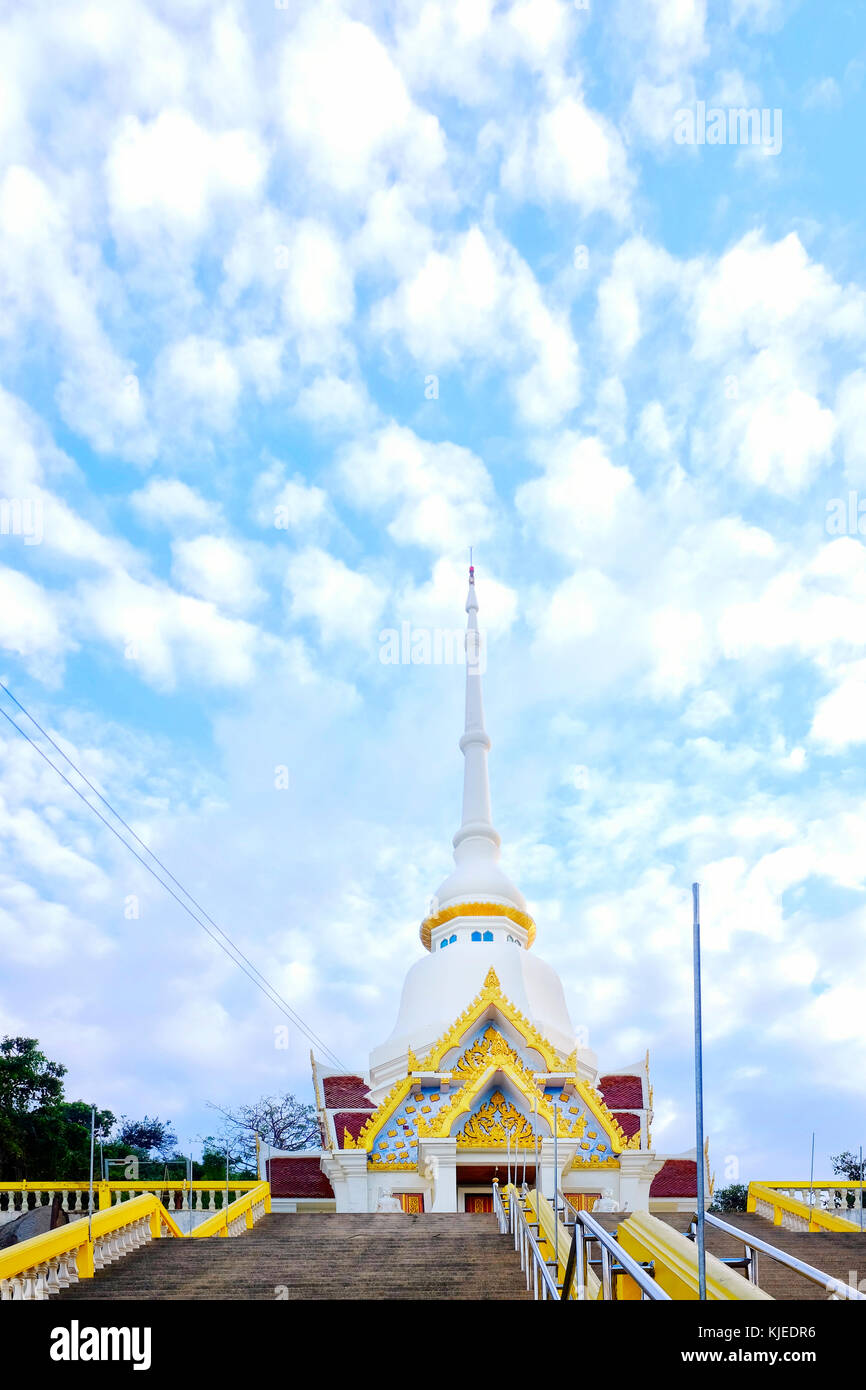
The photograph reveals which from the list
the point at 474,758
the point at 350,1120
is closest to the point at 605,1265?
the point at 350,1120

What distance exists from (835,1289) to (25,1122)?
34755 mm

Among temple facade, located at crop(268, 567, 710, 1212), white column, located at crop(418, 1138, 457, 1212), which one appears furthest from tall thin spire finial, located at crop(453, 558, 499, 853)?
white column, located at crop(418, 1138, 457, 1212)

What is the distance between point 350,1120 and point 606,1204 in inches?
305

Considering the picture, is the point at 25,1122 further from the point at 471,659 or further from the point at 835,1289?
the point at 835,1289

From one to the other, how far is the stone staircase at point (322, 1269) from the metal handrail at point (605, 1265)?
2034 mm

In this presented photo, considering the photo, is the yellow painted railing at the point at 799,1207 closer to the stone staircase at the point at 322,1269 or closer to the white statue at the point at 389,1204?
the white statue at the point at 389,1204

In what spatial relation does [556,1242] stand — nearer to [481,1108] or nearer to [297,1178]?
[481,1108]

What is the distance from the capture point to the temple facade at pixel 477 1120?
21859 millimetres

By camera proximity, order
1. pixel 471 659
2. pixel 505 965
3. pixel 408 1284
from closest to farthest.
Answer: pixel 408 1284 → pixel 505 965 → pixel 471 659

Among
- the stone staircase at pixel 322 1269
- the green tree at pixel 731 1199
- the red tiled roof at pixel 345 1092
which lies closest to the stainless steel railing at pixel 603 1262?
the stone staircase at pixel 322 1269

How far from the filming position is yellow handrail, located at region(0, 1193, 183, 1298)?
8695 mm

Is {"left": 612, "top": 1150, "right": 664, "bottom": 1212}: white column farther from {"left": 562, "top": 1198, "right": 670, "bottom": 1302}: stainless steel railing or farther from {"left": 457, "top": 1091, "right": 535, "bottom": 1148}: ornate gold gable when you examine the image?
{"left": 562, "top": 1198, "right": 670, "bottom": 1302}: stainless steel railing
